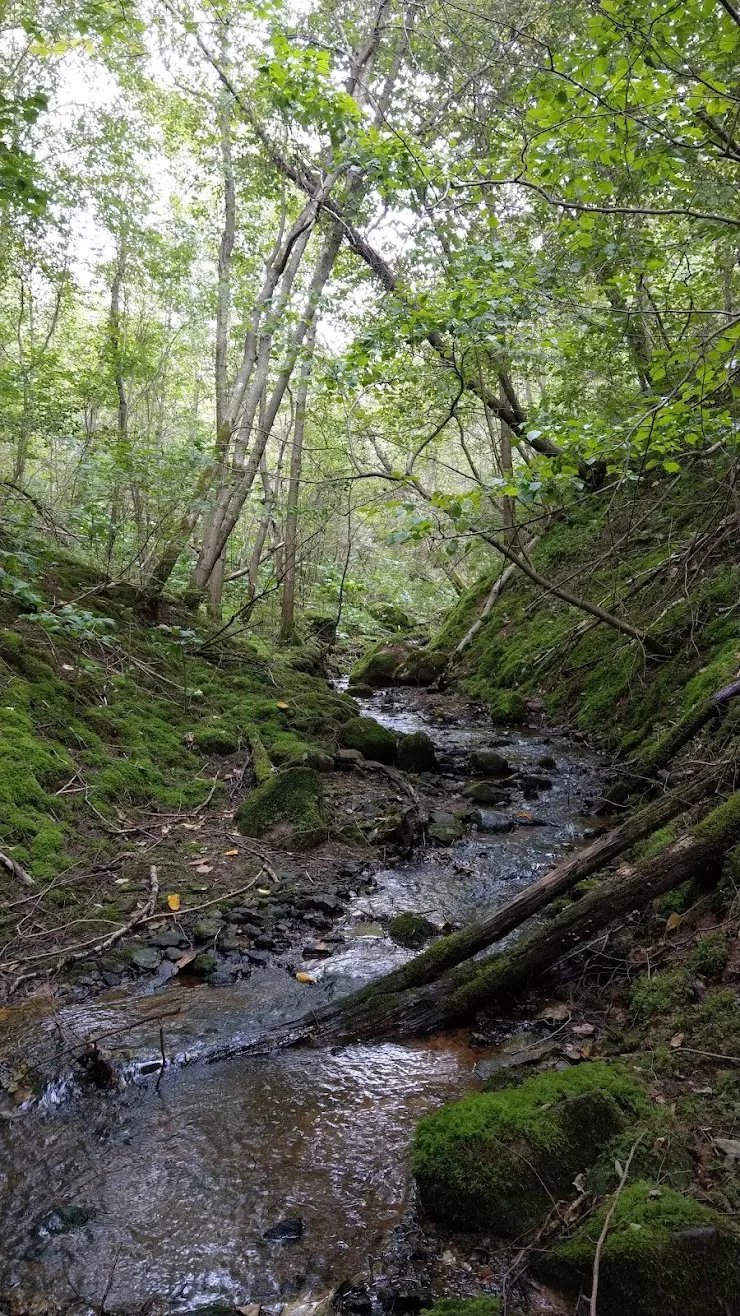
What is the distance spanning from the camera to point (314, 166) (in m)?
12.2

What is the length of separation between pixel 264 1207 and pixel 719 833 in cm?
273

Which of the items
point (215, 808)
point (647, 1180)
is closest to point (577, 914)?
point (647, 1180)

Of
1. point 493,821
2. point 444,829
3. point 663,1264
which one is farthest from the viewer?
point 493,821

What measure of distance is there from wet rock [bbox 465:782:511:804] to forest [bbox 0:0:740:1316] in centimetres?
14

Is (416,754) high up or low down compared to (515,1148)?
up

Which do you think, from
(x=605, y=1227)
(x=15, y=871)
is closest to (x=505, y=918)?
(x=605, y=1227)

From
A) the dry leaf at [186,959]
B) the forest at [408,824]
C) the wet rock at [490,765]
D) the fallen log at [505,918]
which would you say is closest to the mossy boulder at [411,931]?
the forest at [408,824]

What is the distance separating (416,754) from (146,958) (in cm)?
497

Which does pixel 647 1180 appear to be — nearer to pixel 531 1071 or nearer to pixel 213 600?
pixel 531 1071

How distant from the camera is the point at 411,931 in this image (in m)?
4.81

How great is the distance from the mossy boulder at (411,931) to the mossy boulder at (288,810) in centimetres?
161

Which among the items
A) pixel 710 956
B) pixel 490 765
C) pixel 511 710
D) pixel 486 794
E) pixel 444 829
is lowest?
pixel 710 956

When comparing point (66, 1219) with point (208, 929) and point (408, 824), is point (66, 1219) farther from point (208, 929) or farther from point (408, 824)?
point (408, 824)

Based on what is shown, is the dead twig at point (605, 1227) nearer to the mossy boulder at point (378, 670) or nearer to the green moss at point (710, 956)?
the green moss at point (710, 956)
